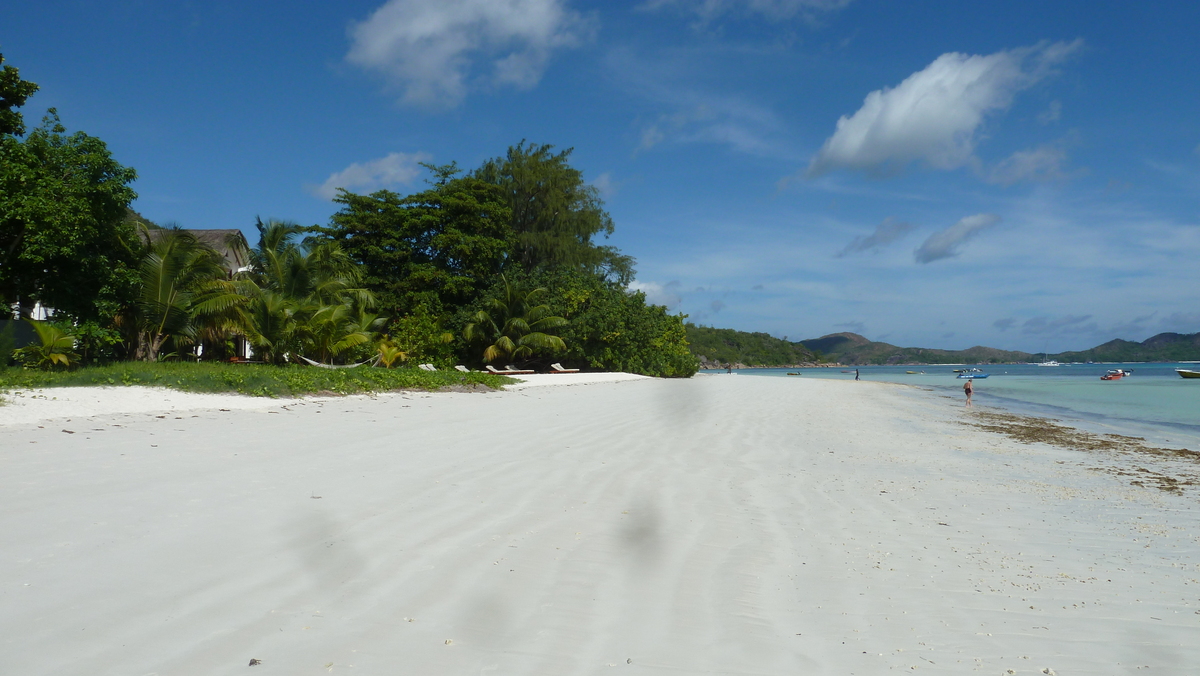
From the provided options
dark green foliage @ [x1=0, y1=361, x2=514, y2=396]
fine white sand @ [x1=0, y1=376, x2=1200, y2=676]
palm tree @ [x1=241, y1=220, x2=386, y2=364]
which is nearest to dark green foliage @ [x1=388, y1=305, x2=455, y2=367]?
palm tree @ [x1=241, y1=220, x2=386, y2=364]

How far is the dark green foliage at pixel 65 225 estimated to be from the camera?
35.4 feet

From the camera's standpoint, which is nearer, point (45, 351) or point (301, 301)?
point (45, 351)

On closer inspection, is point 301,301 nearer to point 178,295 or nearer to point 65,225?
point 178,295

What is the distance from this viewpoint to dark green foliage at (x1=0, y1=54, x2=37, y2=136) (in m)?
12.0

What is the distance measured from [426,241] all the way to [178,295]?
13870 mm

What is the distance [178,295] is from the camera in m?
14.5

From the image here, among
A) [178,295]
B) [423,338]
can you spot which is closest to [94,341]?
[178,295]

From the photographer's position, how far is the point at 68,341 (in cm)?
1101

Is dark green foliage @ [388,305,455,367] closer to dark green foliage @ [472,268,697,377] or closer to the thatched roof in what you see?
dark green foliage @ [472,268,697,377]

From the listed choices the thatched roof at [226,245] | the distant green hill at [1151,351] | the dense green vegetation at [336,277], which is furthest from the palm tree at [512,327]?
the distant green hill at [1151,351]

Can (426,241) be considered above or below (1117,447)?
above

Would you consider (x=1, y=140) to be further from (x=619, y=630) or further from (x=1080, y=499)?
(x=1080, y=499)

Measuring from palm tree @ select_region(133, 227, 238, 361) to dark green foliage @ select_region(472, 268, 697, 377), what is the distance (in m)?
13.6

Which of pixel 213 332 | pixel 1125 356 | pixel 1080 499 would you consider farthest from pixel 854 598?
pixel 1125 356
